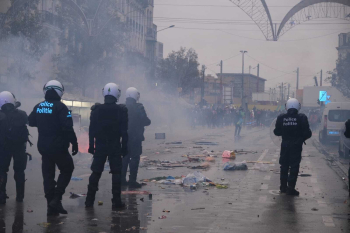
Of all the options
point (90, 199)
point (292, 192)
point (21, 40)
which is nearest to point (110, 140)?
point (90, 199)

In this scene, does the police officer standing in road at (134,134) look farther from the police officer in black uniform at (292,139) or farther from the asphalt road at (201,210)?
the police officer in black uniform at (292,139)

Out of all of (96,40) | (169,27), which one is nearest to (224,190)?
(96,40)

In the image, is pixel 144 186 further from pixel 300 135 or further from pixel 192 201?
pixel 300 135

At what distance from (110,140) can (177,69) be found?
52.6 meters

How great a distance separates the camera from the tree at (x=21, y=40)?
2400 cm

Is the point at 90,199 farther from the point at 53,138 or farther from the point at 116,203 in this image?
the point at 53,138

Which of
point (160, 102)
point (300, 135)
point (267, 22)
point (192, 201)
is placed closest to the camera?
point (192, 201)

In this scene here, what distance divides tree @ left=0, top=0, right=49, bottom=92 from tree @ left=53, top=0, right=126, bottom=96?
4.41 metres

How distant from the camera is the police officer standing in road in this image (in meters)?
9.62

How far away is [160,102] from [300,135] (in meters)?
43.1

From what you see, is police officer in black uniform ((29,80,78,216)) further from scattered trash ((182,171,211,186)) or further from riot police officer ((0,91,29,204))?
scattered trash ((182,171,211,186))

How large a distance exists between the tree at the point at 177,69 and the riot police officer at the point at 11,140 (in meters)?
51.2

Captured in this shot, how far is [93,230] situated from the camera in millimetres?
5914

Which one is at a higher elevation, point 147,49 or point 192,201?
point 147,49
